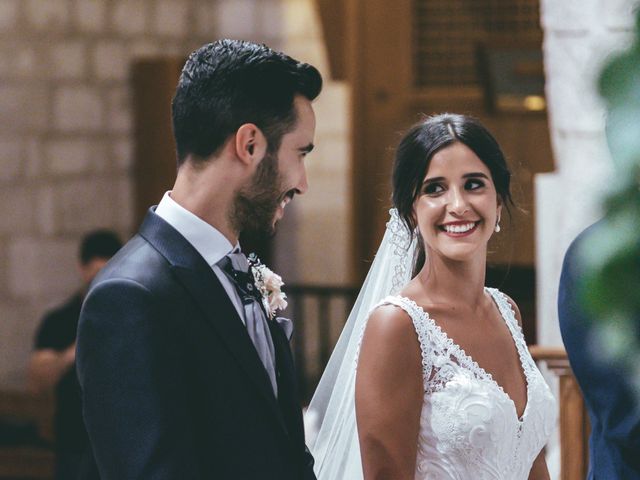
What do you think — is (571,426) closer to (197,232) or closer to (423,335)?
(423,335)

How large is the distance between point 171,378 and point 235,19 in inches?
261

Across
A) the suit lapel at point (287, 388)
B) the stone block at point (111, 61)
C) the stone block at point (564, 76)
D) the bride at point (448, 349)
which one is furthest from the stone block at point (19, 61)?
the suit lapel at point (287, 388)

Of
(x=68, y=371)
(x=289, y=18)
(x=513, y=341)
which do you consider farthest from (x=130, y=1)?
(x=513, y=341)

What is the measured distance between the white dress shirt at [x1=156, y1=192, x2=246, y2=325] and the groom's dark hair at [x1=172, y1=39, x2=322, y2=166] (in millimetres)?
69

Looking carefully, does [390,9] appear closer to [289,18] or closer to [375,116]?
[375,116]

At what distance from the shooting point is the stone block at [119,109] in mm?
7000

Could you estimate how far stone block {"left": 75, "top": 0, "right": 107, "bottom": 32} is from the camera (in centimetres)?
684

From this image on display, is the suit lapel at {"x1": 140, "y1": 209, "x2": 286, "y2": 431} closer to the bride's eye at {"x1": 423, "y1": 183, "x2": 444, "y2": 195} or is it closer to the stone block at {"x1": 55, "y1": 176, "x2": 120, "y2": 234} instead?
the bride's eye at {"x1": 423, "y1": 183, "x2": 444, "y2": 195}

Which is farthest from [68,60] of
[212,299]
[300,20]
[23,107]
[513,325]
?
[212,299]

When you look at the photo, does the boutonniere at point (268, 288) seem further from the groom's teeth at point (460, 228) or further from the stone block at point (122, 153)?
the stone block at point (122, 153)

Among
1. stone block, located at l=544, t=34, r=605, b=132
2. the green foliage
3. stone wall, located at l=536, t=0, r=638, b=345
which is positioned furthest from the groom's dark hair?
stone block, located at l=544, t=34, r=605, b=132

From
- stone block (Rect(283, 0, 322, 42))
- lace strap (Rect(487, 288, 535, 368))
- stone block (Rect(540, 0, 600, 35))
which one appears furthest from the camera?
stone block (Rect(283, 0, 322, 42))

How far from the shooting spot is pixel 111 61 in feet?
22.9

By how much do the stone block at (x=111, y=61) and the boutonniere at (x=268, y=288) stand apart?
5357 mm
